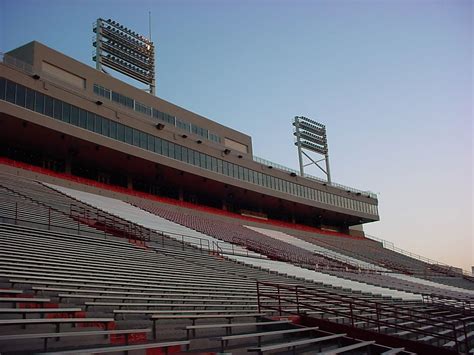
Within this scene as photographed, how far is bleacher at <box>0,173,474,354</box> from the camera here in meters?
6.34

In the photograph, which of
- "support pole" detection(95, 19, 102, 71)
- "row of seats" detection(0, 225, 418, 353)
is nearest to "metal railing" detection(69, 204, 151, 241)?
"row of seats" detection(0, 225, 418, 353)

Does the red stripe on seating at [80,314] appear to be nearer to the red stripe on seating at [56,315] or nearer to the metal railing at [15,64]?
the red stripe on seating at [56,315]

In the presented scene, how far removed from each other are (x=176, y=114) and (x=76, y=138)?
1087 centimetres

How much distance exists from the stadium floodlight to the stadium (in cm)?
25

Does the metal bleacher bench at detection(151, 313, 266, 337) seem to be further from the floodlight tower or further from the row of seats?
the floodlight tower

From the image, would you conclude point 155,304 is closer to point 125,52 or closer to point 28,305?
point 28,305

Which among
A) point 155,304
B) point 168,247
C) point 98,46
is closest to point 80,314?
point 155,304

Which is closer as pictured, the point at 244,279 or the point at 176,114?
the point at 244,279

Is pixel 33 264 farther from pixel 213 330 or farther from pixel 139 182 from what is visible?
pixel 139 182

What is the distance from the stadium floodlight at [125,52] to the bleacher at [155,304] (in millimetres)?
19975

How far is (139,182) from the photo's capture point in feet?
120

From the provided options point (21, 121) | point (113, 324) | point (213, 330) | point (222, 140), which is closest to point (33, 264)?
point (113, 324)

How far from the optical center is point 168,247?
56.3 feet

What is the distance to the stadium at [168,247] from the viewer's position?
7.46 meters
